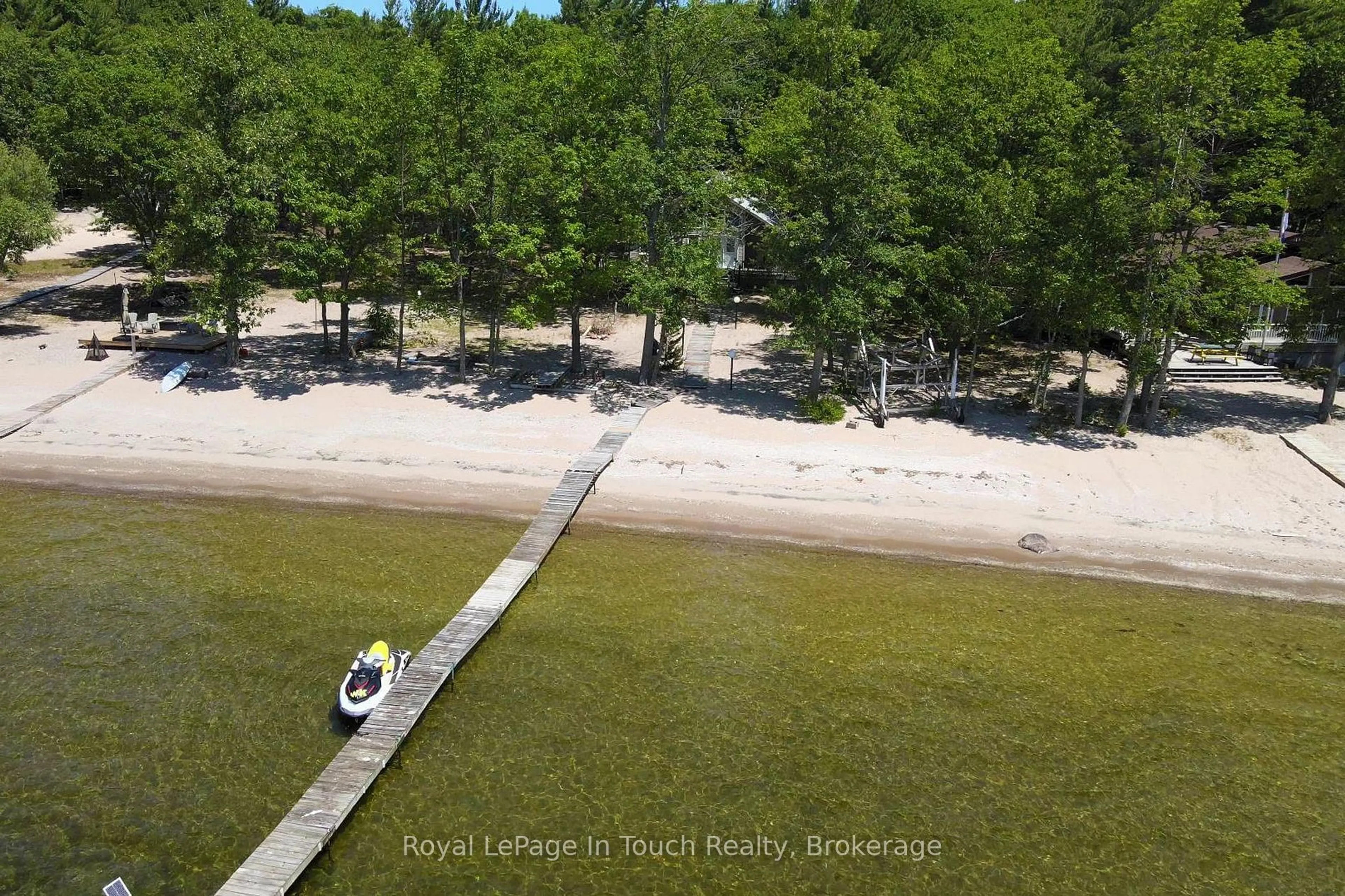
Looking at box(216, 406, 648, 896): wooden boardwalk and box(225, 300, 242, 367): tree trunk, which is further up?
box(225, 300, 242, 367): tree trunk

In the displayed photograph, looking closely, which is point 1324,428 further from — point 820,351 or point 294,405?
point 294,405

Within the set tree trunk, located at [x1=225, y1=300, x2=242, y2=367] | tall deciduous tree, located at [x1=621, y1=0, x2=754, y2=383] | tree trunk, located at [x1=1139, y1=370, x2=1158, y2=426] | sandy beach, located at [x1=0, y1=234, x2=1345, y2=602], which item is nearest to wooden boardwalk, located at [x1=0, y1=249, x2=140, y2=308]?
sandy beach, located at [x1=0, y1=234, x2=1345, y2=602]

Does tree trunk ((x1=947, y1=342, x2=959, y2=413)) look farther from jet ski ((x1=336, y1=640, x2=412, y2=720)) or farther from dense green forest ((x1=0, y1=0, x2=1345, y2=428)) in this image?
jet ski ((x1=336, y1=640, x2=412, y2=720))

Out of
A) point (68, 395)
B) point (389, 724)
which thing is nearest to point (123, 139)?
point (68, 395)

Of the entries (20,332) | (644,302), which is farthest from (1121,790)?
(20,332)

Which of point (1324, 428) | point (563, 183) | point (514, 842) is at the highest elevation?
point (563, 183)

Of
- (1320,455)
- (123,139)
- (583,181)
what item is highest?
(123,139)

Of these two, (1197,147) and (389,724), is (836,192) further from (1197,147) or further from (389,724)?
(389,724)
